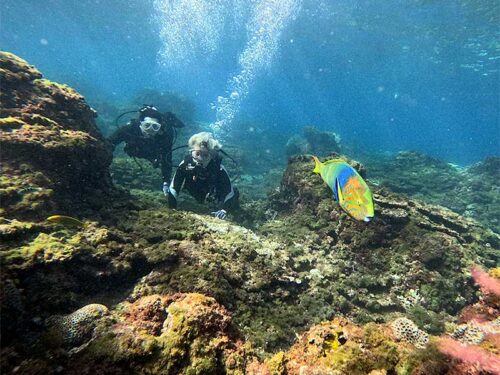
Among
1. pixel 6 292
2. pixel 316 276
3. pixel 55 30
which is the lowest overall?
pixel 6 292

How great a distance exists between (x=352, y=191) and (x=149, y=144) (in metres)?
7.54

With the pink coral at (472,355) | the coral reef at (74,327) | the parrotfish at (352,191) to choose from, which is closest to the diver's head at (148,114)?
the coral reef at (74,327)

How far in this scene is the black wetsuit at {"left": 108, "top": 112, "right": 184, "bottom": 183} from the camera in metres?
8.33

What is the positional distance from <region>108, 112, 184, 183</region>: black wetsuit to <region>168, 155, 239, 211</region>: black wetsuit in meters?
1.46

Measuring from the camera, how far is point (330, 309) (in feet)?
13.3

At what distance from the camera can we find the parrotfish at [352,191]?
1897 mm

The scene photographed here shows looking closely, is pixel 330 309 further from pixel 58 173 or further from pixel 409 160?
pixel 409 160

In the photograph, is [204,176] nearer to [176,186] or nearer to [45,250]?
[176,186]

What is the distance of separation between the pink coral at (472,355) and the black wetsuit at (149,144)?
24.2ft

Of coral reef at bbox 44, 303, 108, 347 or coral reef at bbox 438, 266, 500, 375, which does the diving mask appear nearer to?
coral reef at bbox 44, 303, 108, 347

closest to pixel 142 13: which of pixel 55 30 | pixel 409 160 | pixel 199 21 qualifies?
pixel 199 21

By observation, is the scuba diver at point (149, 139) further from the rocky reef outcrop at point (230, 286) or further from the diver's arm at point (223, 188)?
the rocky reef outcrop at point (230, 286)

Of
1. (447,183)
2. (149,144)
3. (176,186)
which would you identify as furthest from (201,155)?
(447,183)

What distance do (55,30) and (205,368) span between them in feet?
261
